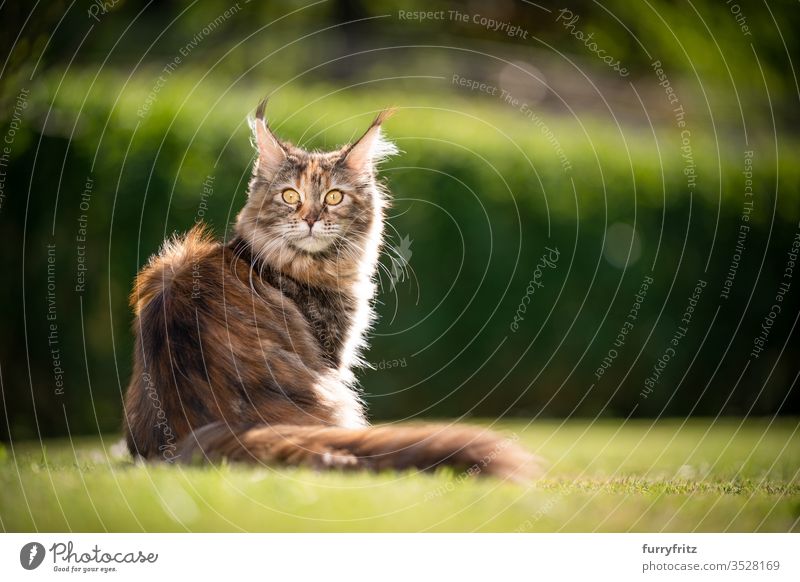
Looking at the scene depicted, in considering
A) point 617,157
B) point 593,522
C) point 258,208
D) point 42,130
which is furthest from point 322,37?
point 593,522

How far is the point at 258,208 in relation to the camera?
4738 mm

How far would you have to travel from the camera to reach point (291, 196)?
4.59m

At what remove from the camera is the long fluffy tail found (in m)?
3.50

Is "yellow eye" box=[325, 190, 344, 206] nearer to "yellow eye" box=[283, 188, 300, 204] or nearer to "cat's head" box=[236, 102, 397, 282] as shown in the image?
"cat's head" box=[236, 102, 397, 282]

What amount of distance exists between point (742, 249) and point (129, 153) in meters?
5.91

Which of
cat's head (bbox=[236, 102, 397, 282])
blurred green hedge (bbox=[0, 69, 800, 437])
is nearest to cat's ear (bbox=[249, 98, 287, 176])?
cat's head (bbox=[236, 102, 397, 282])

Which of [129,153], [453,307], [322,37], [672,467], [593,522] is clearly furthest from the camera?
[322,37]

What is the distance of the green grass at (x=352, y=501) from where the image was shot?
126 inches

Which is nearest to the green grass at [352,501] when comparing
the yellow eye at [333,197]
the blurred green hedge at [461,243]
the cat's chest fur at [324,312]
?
the cat's chest fur at [324,312]

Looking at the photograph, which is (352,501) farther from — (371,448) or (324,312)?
(324,312)

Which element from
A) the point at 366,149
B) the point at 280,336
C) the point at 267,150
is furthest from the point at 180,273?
the point at 366,149

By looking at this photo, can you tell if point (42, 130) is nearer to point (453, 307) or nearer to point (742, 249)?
point (453, 307)
